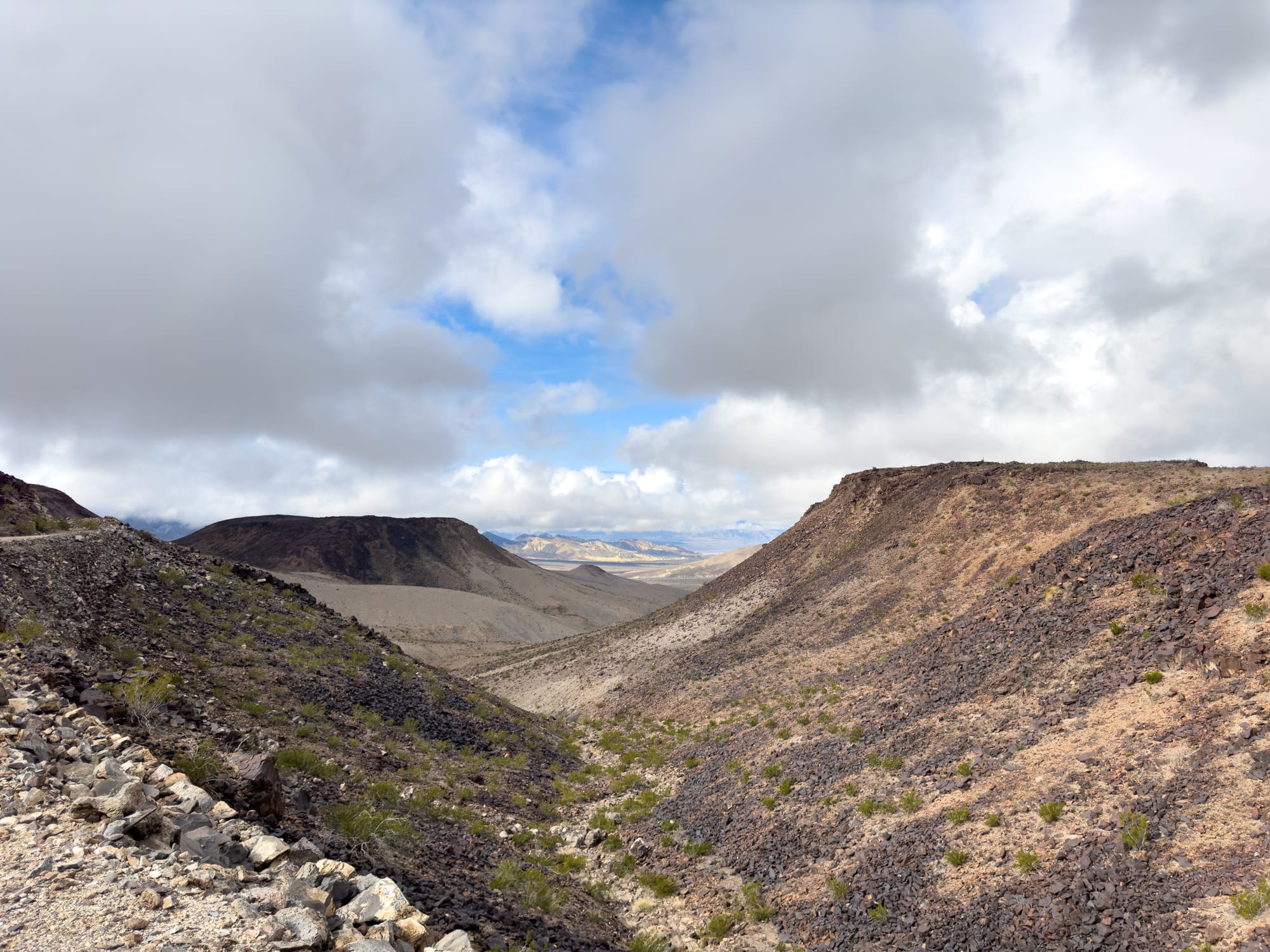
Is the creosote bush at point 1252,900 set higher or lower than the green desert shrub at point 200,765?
lower

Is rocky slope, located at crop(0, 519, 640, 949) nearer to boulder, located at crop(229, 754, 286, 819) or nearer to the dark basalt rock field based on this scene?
boulder, located at crop(229, 754, 286, 819)

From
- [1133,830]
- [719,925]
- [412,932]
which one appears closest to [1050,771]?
[1133,830]

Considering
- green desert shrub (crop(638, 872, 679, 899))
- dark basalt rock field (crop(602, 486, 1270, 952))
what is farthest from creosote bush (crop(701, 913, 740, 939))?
green desert shrub (crop(638, 872, 679, 899))

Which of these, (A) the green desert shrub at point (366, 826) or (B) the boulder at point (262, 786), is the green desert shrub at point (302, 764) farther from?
(B) the boulder at point (262, 786)

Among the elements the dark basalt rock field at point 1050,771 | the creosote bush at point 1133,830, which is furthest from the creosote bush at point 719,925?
the creosote bush at point 1133,830

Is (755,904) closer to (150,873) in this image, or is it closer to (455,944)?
(455,944)

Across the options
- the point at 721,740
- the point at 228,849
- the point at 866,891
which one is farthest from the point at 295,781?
the point at 721,740

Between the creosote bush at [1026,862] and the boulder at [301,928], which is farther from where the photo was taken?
the creosote bush at [1026,862]
